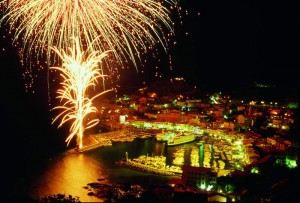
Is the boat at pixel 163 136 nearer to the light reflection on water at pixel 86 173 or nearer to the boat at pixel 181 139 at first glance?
the boat at pixel 181 139

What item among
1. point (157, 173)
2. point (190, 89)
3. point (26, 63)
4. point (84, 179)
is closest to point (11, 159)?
point (84, 179)

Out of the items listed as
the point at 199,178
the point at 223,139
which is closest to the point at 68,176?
the point at 199,178

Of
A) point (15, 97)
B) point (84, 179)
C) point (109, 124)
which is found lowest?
point (84, 179)

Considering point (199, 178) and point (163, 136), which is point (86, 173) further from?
point (163, 136)

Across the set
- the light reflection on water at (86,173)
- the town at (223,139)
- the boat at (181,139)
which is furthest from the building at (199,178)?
the boat at (181,139)

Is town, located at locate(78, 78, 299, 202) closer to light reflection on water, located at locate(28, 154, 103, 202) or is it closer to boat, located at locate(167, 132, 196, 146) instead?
boat, located at locate(167, 132, 196, 146)

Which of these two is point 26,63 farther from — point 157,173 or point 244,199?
point 244,199

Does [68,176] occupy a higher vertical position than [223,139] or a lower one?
lower

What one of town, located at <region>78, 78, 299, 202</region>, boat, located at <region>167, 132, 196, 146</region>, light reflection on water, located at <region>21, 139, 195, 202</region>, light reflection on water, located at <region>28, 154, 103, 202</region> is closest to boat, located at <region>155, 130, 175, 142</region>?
boat, located at <region>167, 132, 196, 146</region>
